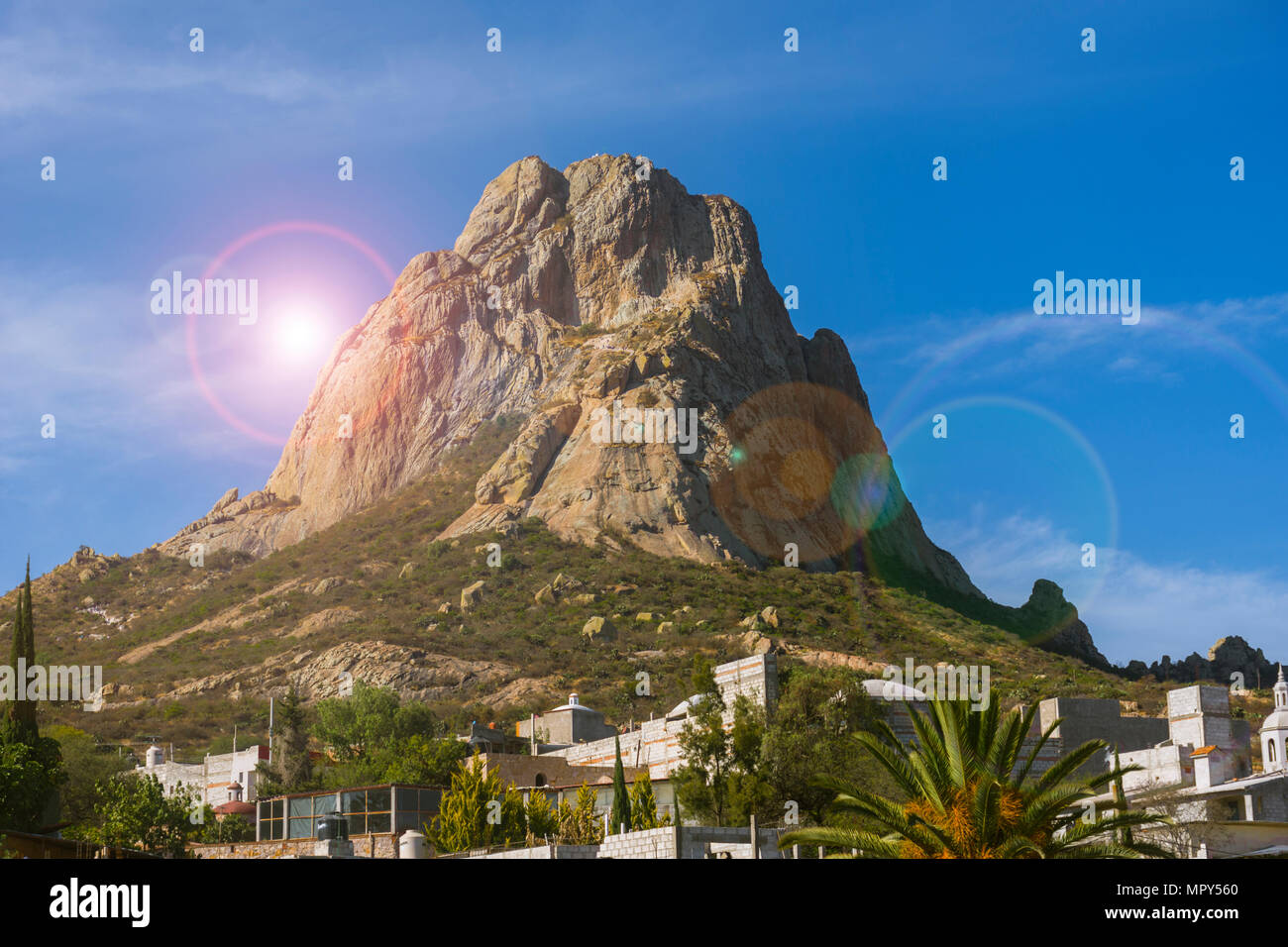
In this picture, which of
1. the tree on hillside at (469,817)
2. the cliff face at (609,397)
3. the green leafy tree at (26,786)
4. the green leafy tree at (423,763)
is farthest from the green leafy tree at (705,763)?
the cliff face at (609,397)

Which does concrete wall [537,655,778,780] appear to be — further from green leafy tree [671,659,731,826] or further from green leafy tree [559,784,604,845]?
green leafy tree [559,784,604,845]

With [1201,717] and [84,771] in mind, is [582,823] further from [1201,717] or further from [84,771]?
[84,771]

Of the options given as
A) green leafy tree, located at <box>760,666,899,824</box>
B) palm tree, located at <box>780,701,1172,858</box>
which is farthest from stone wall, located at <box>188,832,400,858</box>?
palm tree, located at <box>780,701,1172,858</box>

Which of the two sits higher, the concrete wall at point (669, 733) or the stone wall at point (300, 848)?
the concrete wall at point (669, 733)

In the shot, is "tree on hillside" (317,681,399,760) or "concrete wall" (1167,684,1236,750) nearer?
"concrete wall" (1167,684,1236,750)

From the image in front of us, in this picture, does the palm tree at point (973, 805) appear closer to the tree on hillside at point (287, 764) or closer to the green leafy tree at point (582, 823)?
the green leafy tree at point (582, 823)

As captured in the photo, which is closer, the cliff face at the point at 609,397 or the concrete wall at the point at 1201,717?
the concrete wall at the point at 1201,717
